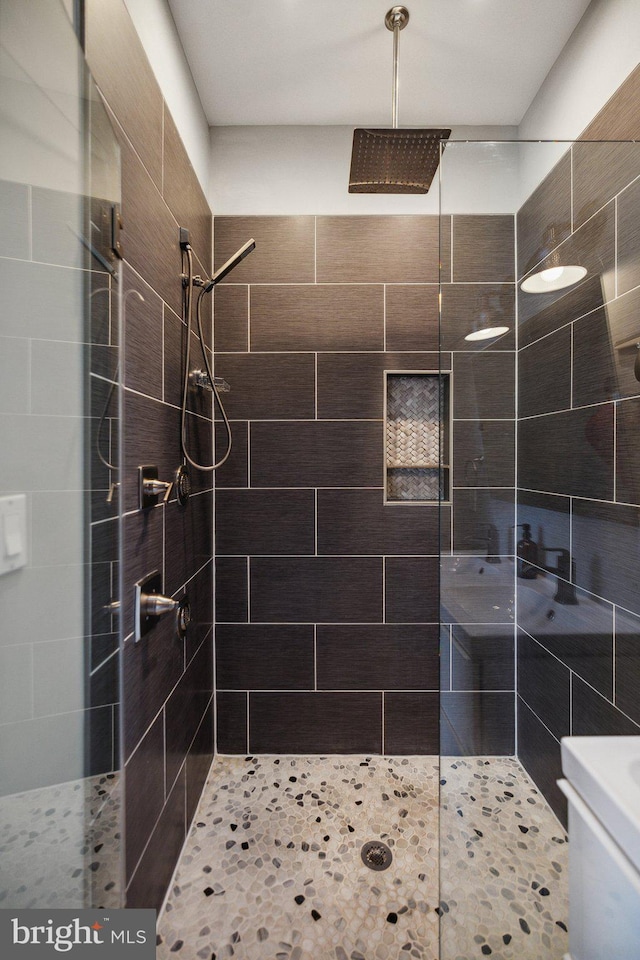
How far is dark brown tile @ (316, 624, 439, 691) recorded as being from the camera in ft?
5.98

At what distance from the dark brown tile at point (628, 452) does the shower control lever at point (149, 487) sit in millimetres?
1165

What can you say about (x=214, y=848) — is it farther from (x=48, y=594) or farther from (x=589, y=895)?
(x=48, y=594)

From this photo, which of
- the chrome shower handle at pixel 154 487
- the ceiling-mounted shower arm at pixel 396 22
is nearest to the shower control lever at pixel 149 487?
the chrome shower handle at pixel 154 487

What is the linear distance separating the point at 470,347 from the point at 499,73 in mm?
1210

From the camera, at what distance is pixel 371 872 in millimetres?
1311

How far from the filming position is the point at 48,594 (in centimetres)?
62

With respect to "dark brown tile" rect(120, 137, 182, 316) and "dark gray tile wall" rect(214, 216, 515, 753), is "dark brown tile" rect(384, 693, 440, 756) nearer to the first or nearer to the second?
"dark gray tile wall" rect(214, 216, 515, 753)

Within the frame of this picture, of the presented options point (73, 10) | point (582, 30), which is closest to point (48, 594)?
point (73, 10)

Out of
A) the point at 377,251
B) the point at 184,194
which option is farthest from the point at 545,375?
the point at 184,194

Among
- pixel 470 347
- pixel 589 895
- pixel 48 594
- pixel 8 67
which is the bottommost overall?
pixel 589 895

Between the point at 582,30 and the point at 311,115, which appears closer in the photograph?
the point at 582,30

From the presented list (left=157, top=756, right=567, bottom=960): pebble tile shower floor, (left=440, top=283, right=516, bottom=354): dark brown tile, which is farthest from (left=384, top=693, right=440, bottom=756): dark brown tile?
(left=440, top=283, right=516, bottom=354): dark brown tile

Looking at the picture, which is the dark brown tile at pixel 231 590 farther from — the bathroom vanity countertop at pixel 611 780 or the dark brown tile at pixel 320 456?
the bathroom vanity countertop at pixel 611 780

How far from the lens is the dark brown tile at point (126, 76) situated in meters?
0.86
